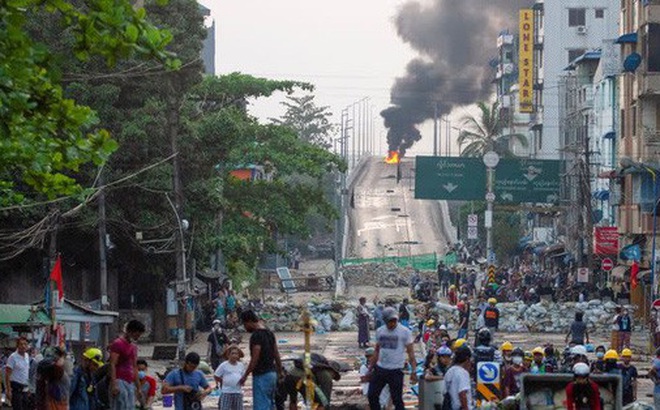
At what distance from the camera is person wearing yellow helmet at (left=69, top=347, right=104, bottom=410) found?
2011 centimetres

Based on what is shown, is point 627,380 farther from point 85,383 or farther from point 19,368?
point 85,383

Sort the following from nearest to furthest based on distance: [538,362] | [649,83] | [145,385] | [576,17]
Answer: [145,385] < [538,362] < [649,83] < [576,17]

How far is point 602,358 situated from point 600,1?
9432cm

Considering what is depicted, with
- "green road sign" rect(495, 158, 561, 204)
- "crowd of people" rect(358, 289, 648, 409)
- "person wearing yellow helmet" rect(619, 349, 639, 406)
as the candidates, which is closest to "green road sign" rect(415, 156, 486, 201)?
"green road sign" rect(495, 158, 561, 204)

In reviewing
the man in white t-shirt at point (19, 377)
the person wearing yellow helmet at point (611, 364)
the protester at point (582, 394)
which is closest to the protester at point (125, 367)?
the protester at point (582, 394)

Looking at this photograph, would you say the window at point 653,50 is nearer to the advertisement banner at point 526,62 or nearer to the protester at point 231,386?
the protester at point 231,386

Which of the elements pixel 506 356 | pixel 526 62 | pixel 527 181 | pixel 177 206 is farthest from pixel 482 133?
pixel 506 356

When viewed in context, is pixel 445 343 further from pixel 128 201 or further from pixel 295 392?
pixel 128 201

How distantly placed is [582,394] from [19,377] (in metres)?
8.55

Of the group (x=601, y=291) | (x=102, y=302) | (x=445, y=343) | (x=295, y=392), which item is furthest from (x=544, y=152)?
(x=295, y=392)

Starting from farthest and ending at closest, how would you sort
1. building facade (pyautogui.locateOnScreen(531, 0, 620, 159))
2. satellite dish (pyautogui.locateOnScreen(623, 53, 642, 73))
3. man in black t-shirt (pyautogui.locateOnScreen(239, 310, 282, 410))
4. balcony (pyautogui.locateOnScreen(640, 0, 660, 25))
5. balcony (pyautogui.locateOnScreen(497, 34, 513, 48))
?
balcony (pyautogui.locateOnScreen(497, 34, 513, 48)), building facade (pyautogui.locateOnScreen(531, 0, 620, 159)), satellite dish (pyautogui.locateOnScreen(623, 53, 642, 73)), balcony (pyautogui.locateOnScreen(640, 0, 660, 25)), man in black t-shirt (pyautogui.locateOnScreen(239, 310, 282, 410))

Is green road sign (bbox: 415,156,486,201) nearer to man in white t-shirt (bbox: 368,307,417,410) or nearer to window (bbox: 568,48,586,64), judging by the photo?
window (bbox: 568,48,586,64)

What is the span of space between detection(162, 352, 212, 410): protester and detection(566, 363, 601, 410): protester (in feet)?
12.8

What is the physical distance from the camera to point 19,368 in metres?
24.9
